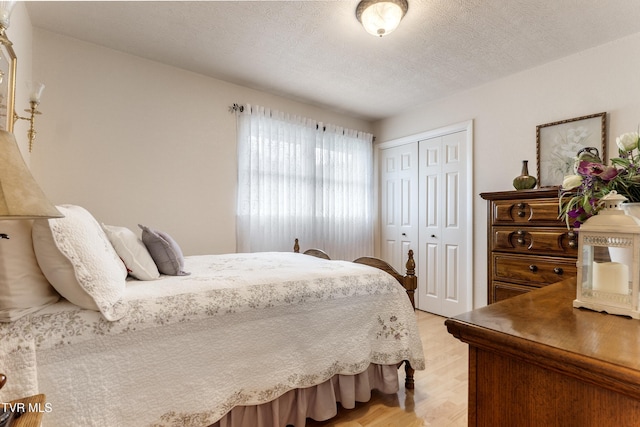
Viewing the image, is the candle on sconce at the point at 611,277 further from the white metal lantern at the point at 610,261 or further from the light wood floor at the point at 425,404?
the light wood floor at the point at 425,404

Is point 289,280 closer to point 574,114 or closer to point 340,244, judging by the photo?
point 340,244

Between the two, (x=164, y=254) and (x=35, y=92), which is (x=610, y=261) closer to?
(x=164, y=254)

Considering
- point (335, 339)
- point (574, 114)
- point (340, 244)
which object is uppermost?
point (574, 114)

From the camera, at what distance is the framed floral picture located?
2.54 meters

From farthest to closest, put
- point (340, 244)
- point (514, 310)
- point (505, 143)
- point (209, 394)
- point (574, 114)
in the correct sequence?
point (340, 244) → point (505, 143) → point (574, 114) → point (209, 394) → point (514, 310)

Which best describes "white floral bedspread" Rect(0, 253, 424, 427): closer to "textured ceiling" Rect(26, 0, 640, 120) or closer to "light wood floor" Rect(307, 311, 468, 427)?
"light wood floor" Rect(307, 311, 468, 427)

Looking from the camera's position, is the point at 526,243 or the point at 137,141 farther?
the point at 137,141

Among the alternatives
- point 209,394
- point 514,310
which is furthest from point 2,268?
point 514,310

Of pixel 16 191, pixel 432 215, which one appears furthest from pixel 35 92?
pixel 432 215

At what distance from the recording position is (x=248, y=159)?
329 cm

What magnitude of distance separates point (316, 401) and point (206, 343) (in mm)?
745

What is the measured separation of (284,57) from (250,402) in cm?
257

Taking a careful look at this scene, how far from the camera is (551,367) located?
591 millimetres

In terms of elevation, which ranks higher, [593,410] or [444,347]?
[593,410]
